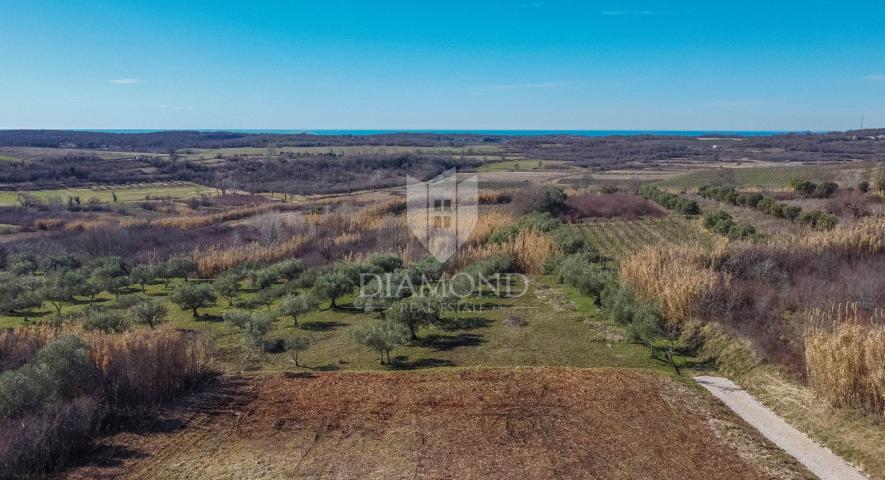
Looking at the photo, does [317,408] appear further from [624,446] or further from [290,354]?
[624,446]

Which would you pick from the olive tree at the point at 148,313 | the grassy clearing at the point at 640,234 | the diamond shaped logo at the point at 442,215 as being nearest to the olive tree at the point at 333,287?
the olive tree at the point at 148,313

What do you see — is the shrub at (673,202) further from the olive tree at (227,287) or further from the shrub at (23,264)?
the shrub at (23,264)

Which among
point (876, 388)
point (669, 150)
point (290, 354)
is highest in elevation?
point (669, 150)

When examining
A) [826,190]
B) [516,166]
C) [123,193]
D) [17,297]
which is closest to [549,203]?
[826,190]

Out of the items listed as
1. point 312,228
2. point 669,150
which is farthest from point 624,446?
point 669,150

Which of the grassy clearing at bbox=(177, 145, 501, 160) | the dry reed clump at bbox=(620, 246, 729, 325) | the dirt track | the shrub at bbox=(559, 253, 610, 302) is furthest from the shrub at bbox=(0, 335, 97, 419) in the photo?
the grassy clearing at bbox=(177, 145, 501, 160)

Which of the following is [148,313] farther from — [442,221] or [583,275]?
[442,221]

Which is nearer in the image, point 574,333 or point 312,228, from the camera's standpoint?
→ point 574,333
